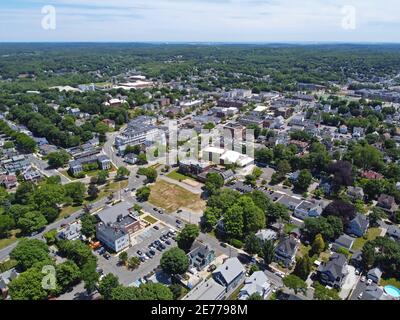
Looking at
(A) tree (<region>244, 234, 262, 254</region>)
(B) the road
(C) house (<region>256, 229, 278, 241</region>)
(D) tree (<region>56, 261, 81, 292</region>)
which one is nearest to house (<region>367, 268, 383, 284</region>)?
(C) house (<region>256, 229, 278, 241</region>)

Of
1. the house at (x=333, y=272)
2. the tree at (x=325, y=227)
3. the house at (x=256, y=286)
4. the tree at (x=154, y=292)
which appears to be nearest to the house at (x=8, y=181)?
the tree at (x=154, y=292)

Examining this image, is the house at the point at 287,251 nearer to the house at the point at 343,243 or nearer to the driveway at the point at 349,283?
the house at the point at 343,243

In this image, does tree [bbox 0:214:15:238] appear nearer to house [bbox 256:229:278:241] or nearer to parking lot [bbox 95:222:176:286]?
parking lot [bbox 95:222:176:286]

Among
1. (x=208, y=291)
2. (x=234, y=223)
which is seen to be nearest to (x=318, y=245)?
(x=234, y=223)

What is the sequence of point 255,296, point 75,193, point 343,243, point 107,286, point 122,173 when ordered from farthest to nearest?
1. point 122,173
2. point 75,193
3. point 343,243
4. point 107,286
5. point 255,296

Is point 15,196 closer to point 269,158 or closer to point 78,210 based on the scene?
point 78,210

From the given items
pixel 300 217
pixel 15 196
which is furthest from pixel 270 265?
pixel 15 196

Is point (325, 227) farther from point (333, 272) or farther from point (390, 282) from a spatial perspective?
point (390, 282)

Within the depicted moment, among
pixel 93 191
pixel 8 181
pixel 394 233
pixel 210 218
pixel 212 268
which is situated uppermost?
pixel 8 181

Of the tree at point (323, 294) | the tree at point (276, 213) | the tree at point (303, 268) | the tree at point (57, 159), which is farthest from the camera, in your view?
the tree at point (57, 159)
